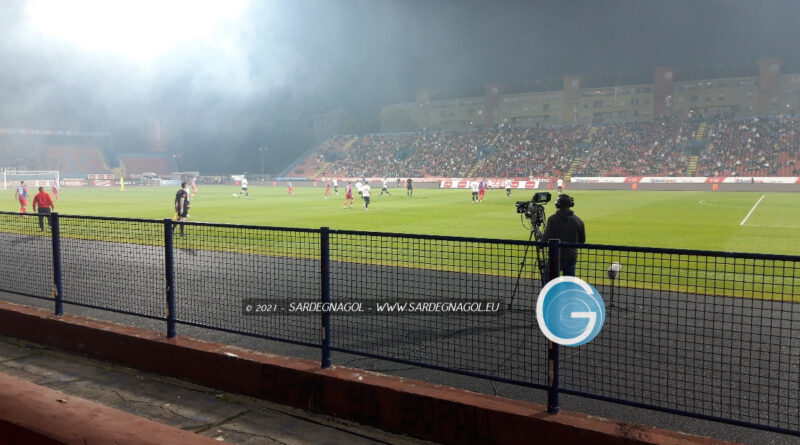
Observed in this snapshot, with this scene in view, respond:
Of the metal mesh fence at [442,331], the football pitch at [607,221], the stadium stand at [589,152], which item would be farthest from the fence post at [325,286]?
the stadium stand at [589,152]

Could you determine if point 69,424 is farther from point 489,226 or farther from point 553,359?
point 489,226

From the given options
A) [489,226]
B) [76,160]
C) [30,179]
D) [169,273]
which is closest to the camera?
[169,273]

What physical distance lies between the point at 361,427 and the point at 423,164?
262 feet

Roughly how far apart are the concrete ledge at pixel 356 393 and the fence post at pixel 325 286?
168 millimetres

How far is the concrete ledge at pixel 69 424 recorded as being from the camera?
6.26ft

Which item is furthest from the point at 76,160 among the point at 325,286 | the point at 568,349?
the point at 568,349

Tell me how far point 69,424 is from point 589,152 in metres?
78.1

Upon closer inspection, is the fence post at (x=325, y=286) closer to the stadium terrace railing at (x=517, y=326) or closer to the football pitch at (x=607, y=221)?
the stadium terrace railing at (x=517, y=326)

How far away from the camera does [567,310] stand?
4961 mm

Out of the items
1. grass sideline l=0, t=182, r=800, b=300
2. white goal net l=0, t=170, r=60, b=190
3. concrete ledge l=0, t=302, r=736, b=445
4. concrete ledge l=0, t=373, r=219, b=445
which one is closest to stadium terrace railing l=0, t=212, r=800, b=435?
concrete ledge l=0, t=302, r=736, b=445

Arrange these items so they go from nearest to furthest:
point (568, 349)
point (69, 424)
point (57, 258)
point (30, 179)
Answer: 1. point (69, 424)
2. point (568, 349)
3. point (57, 258)
4. point (30, 179)

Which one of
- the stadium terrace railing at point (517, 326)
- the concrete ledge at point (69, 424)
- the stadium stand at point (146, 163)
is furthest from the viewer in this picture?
the stadium stand at point (146, 163)

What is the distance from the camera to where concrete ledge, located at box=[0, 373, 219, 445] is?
1907 millimetres

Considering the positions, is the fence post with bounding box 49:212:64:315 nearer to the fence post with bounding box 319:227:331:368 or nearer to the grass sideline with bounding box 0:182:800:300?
the fence post with bounding box 319:227:331:368
